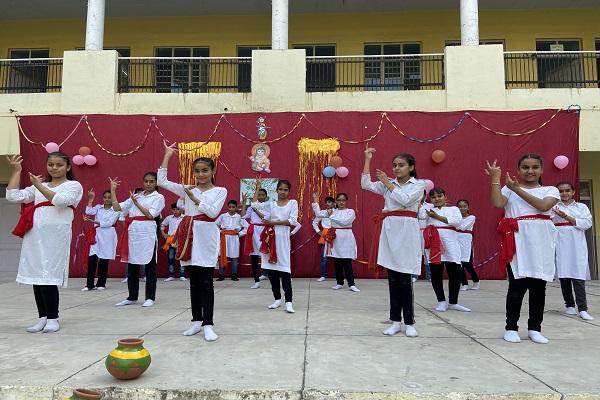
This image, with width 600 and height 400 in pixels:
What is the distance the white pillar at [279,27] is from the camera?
449 inches

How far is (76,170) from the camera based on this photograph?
10.7 meters

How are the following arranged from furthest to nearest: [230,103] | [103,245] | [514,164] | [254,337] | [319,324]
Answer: [230,103]
[514,164]
[103,245]
[319,324]
[254,337]

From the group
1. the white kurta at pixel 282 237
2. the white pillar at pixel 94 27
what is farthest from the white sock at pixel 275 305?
the white pillar at pixel 94 27

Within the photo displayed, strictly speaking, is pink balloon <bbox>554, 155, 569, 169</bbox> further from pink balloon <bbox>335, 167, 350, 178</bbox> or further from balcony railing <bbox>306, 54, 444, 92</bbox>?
pink balloon <bbox>335, 167, 350, 178</bbox>

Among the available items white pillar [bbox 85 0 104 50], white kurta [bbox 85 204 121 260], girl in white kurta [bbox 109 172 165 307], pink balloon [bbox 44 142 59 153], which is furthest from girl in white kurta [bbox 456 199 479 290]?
white pillar [bbox 85 0 104 50]

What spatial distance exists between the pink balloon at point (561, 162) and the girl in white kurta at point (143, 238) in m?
8.30

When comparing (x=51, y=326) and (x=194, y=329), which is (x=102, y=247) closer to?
(x=51, y=326)

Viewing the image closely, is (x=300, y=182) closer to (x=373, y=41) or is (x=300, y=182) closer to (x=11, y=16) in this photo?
(x=373, y=41)

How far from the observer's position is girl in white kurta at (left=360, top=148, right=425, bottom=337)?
4531 mm

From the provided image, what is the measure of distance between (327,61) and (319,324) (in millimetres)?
8428

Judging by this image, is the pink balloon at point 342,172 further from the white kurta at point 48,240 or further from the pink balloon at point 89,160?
the white kurta at point 48,240

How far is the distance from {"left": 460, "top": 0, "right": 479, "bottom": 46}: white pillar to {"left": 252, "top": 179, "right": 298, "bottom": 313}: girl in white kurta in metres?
7.43

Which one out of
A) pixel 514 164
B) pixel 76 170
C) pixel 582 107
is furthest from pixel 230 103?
pixel 582 107

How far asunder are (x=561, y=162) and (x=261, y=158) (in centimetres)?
652
